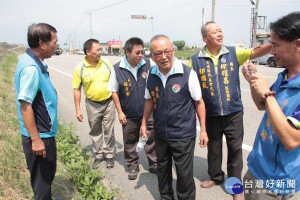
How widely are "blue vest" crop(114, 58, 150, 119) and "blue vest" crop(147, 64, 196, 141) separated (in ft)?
2.57

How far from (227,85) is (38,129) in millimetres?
1953

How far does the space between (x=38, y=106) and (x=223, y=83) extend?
1.87m

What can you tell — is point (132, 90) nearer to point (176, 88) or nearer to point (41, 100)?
point (176, 88)

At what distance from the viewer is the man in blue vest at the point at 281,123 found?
1.23 meters

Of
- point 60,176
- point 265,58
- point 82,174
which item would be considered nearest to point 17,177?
point 60,176

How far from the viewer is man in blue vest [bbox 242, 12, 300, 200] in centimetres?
123

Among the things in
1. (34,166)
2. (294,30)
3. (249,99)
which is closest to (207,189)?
(34,166)

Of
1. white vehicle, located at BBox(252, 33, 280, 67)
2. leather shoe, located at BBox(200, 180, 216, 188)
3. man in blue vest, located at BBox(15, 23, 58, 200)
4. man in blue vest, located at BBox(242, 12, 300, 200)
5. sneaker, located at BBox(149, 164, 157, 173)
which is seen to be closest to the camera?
man in blue vest, located at BBox(242, 12, 300, 200)

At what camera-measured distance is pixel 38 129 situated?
80.1 inches

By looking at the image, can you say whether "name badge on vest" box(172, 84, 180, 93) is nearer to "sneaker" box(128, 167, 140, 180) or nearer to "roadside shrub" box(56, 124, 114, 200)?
"roadside shrub" box(56, 124, 114, 200)

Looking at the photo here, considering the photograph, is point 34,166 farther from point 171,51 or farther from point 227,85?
point 227,85

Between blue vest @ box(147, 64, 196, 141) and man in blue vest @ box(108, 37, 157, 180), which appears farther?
man in blue vest @ box(108, 37, 157, 180)

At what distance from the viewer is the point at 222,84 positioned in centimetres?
252

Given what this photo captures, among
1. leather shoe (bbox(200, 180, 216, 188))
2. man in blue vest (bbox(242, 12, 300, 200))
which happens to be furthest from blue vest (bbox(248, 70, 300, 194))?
leather shoe (bbox(200, 180, 216, 188))
